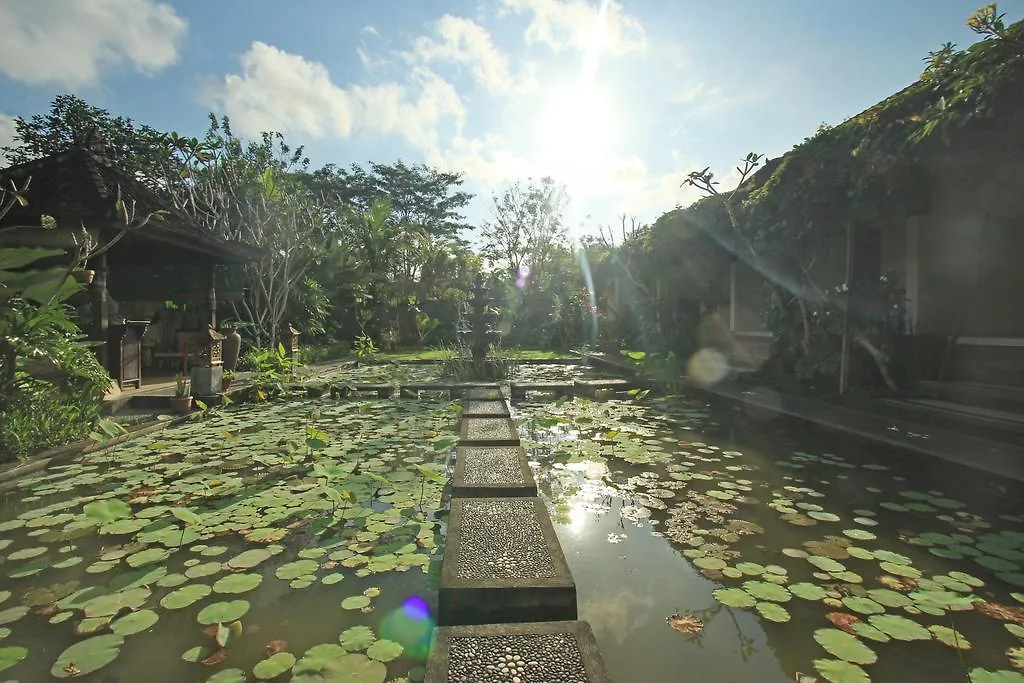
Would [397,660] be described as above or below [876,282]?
below

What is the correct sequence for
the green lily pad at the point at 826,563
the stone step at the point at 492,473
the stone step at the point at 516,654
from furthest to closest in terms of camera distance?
the stone step at the point at 492,473 < the green lily pad at the point at 826,563 < the stone step at the point at 516,654

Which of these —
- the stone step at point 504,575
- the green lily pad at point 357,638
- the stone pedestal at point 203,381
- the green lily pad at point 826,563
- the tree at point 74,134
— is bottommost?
the green lily pad at point 357,638

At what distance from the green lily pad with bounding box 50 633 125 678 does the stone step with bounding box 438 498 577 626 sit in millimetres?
916

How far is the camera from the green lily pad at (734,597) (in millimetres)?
1669

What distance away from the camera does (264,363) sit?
20.8ft

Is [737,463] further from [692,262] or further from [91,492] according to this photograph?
[692,262]

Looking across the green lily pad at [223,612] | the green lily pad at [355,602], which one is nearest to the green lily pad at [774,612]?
the green lily pad at [355,602]

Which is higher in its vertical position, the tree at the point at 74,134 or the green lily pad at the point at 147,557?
the tree at the point at 74,134

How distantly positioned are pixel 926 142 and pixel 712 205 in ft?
11.9

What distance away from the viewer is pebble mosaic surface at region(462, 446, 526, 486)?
2.57 m

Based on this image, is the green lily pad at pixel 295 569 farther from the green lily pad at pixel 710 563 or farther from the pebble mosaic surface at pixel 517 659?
the green lily pad at pixel 710 563

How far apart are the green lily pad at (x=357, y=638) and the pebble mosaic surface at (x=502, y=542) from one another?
31 cm

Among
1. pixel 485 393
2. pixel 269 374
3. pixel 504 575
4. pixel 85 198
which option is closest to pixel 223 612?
pixel 504 575

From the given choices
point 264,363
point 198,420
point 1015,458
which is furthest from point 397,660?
point 264,363
